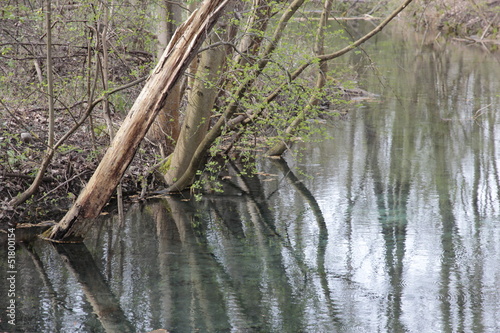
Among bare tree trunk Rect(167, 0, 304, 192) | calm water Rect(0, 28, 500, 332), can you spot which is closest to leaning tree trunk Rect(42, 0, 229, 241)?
calm water Rect(0, 28, 500, 332)

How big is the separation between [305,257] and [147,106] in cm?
214

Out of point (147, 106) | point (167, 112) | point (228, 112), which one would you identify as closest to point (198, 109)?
point (228, 112)

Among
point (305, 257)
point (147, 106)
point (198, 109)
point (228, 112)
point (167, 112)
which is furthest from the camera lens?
point (167, 112)

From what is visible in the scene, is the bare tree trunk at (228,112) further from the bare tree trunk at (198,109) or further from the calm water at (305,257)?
the calm water at (305,257)

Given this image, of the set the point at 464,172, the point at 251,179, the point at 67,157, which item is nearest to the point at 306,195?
the point at 251,179

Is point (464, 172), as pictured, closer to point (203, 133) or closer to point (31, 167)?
point (203, 133)

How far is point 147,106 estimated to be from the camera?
19.7 feet

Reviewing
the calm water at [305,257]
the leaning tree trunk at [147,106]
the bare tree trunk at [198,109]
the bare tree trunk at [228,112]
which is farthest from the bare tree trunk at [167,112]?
the leaning tree trunk at [147,106]

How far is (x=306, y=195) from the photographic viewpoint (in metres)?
8.57

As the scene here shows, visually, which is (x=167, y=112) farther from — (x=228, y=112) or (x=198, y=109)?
(x=228, y=112)

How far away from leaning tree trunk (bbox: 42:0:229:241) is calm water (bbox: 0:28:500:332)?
1.96 feet

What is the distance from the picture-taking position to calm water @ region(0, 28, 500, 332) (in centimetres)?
502

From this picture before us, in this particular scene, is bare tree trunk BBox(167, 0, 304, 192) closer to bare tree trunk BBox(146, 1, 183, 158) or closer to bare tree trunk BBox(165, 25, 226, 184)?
bare tree trunk BBox(165, 25, 226, 184)

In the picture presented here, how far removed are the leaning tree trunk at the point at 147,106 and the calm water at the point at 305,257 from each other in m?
0.60
